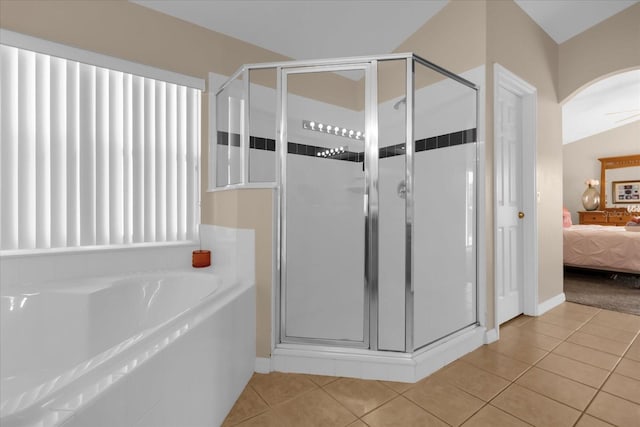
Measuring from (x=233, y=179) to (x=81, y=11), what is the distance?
1.35 m

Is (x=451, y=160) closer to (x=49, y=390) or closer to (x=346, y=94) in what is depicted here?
(x=346, y=94)

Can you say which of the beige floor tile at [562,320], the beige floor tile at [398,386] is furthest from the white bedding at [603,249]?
the beige floor tile at [398,386]

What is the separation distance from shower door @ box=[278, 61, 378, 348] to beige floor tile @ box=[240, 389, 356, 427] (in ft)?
1.14

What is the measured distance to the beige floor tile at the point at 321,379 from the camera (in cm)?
158

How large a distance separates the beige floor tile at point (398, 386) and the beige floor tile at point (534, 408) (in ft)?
1.29

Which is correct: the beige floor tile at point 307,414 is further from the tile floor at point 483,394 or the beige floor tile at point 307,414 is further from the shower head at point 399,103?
the shower head at point 399,103

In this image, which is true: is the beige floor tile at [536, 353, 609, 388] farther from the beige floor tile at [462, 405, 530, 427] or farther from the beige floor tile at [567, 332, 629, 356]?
the beige floor tile at [462, 405, 530, 427]

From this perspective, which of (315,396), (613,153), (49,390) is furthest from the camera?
(613,153)

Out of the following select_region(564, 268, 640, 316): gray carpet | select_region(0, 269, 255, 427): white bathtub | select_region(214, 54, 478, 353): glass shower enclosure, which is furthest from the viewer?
select_region(564, 268, 640, 316): gray carpet

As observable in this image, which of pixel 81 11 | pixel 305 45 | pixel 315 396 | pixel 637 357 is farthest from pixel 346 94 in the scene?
pixel 637 357

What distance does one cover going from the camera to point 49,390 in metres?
0.66

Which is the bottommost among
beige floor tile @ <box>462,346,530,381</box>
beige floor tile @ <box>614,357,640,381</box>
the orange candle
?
beige floor tile @ <box>614,357,640,381</box>

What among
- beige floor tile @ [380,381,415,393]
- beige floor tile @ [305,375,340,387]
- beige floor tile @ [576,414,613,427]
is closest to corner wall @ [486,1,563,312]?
beige floor tile @ [576,414,613,427]

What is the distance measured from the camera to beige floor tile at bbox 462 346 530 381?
1.69 m
